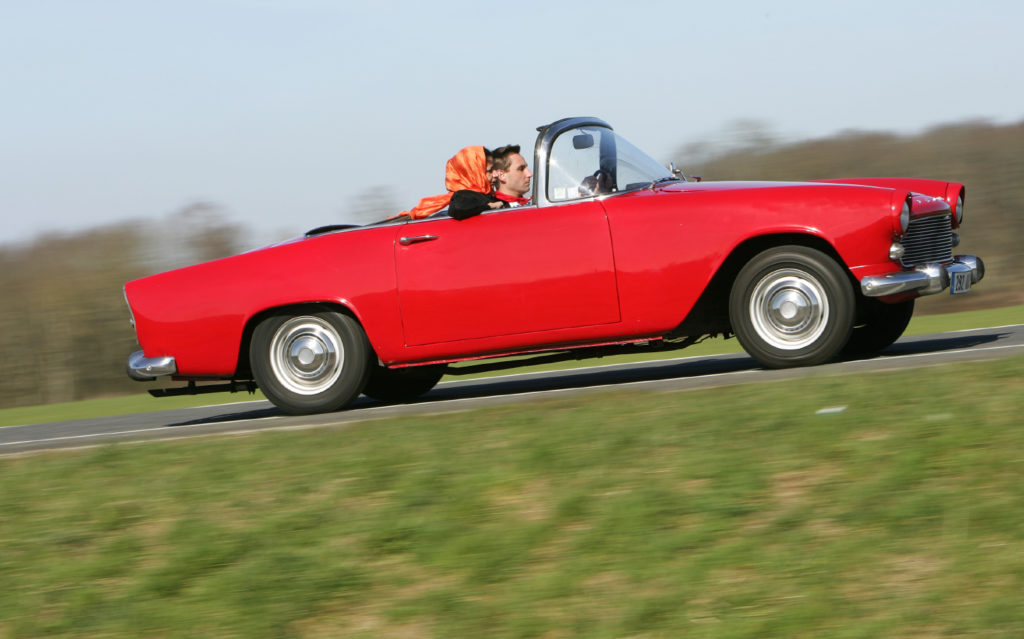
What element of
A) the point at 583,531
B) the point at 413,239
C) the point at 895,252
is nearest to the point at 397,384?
the point at 413,239

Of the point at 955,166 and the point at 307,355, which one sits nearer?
the point at 307,355

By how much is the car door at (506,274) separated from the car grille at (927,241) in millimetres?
1839

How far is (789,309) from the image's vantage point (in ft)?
23.1

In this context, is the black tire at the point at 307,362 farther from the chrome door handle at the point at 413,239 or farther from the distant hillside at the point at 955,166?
the distant hillside at the point at 955,166

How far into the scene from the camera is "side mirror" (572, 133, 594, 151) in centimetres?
765

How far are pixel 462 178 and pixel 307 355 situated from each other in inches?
63.9

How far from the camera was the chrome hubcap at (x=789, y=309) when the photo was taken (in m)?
7.00

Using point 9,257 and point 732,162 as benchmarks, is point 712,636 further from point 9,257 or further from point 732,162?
point 9,257

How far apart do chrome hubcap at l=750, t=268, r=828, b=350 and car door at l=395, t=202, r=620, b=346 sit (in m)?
0.91

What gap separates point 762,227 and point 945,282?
1189 mm

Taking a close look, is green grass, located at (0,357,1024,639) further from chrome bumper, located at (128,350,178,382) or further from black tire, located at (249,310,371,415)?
chrome bumper, located at (128,350,178,382)

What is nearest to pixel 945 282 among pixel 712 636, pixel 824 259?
pixel 824 259

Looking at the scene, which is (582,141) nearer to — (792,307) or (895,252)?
(792,307)

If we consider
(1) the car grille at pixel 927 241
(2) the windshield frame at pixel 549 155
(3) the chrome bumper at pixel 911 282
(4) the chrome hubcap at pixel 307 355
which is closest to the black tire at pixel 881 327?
(1) the car grille at pixel 927 241
